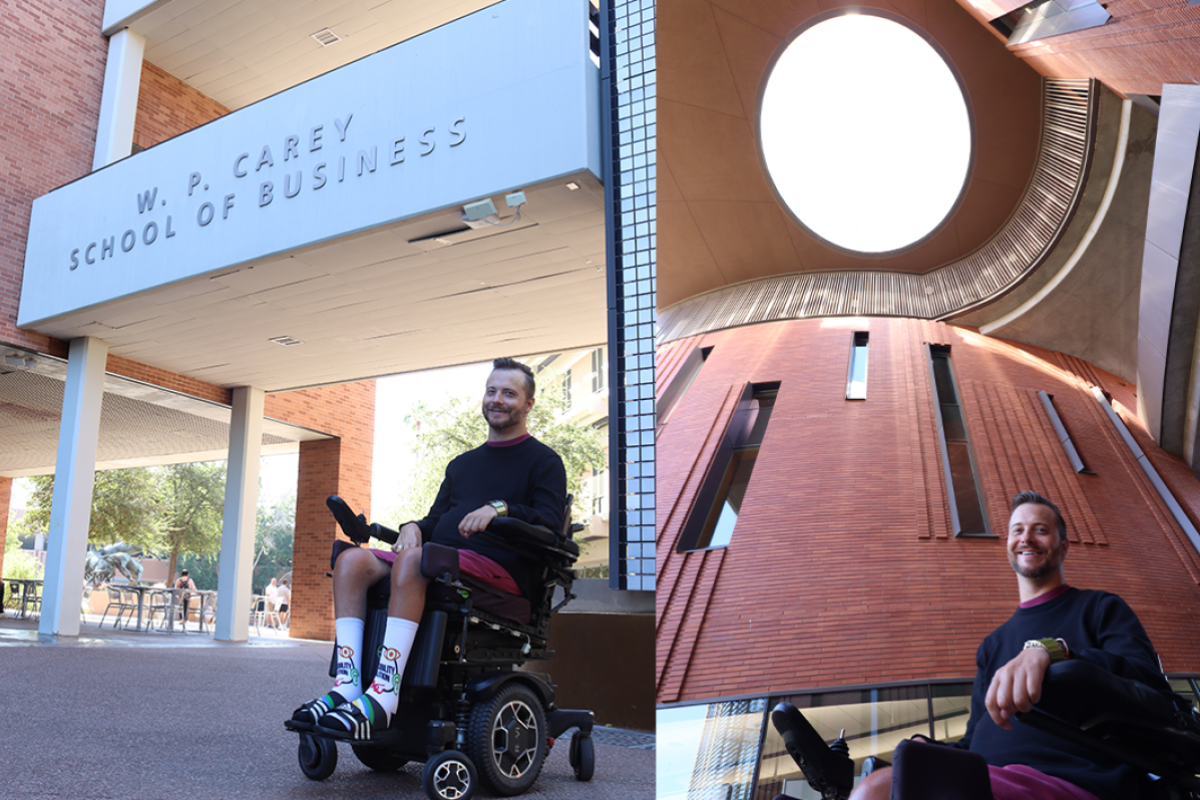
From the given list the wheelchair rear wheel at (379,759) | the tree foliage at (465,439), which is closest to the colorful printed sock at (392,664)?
the wheelchair rear wheel at (379,759)

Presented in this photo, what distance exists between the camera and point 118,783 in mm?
1906

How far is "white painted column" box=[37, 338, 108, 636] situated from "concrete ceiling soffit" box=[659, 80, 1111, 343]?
817cm

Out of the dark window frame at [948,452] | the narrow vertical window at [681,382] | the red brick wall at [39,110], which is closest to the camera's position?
the dark window frame at [948,452]

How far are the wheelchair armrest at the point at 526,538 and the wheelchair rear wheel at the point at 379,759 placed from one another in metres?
0.70

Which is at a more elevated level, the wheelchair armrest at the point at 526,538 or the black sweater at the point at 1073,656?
the wheelchair armrest at the point at 526,538

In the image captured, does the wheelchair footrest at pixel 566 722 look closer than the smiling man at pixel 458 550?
No

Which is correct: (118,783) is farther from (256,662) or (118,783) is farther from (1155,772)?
(256,662)

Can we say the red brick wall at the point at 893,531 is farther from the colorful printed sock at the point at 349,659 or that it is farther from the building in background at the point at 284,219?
the colorful printed sock at the point at 349,659

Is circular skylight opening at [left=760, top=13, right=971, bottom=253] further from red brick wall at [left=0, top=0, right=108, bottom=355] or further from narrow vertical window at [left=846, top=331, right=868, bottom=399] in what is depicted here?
red brick wall at [left=0, top=0, right=108, bottom=355]

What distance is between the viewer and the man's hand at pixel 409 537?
218 cm

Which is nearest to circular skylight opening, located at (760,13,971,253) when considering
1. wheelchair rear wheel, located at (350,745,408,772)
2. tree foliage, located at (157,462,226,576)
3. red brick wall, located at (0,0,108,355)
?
wheelchair rear wheel, located at (350,745,408,772)

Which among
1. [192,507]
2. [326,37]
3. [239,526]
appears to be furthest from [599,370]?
[192,507]

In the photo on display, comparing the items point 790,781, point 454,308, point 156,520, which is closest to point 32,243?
point 454,308

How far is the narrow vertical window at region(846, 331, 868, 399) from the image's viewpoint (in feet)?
2.74
